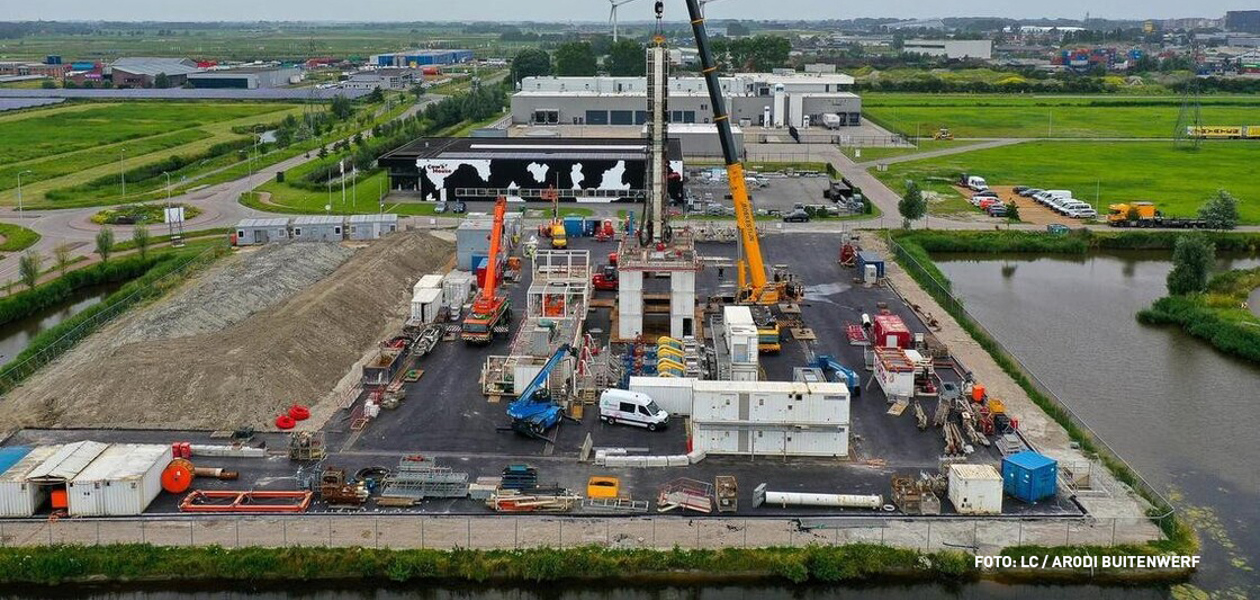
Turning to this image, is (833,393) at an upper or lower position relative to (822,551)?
upper

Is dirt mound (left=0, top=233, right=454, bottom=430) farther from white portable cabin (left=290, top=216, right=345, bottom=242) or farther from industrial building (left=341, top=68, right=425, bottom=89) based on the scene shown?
industrial building (left=341, top=68, right=425, bottom=89)

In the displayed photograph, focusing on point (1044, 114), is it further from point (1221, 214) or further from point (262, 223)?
point (262, 223)

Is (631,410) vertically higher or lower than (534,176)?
lower

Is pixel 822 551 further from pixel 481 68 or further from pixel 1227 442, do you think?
pixel 481 68

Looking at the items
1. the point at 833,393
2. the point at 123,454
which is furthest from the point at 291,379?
the point at 833,393

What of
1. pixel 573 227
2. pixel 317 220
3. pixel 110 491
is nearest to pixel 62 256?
pixel 317 220

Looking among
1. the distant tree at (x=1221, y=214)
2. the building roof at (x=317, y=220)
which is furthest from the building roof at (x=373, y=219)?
the distant tree at (x=1221, y=214)
